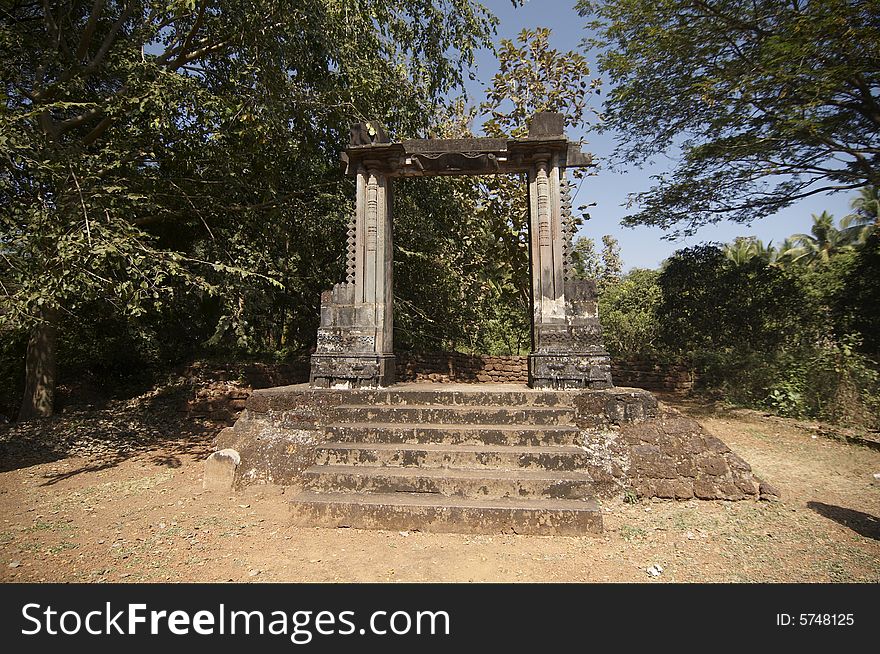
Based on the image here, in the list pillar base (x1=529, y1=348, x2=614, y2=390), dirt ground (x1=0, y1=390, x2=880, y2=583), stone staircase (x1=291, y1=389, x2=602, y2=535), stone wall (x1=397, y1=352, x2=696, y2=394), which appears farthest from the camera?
stone wall (x1=397, y1=352, x2=696, y2=394)

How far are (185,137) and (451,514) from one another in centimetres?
646

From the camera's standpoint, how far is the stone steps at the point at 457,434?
4.48 m

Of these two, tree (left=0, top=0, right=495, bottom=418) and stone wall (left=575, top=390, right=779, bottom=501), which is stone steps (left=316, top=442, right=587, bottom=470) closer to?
stone wall (left=575, top=390, right=779, bottom=501)

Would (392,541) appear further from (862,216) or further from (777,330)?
(862,216)

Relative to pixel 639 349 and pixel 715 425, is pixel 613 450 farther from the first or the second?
pixel 639 349

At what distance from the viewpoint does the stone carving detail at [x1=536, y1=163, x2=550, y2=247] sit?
6.00 m

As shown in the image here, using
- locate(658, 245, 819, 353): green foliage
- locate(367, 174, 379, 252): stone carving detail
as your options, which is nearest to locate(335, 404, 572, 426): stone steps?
locate(367, 174, 379, 252): stone carving detail

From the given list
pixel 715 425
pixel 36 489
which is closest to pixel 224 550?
pixel 36 489

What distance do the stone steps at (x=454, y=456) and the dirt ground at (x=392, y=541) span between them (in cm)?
57

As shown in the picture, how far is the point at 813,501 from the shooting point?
14.7ft

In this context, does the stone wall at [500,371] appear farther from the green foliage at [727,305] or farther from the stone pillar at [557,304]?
the stone pillar at [557,304]

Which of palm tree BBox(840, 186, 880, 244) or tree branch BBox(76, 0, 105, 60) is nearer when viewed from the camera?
tree branch BBox(76, 0, 105, 60)

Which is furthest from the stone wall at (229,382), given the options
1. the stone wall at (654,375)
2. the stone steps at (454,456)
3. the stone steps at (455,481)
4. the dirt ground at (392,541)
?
the stone wall at (654,375)

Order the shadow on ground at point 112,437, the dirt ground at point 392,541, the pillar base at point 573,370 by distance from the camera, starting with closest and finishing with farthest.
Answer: the dirt ground at point 392,541 < the pillar base at point 573,370 < the shadow on ground at point 112,437
